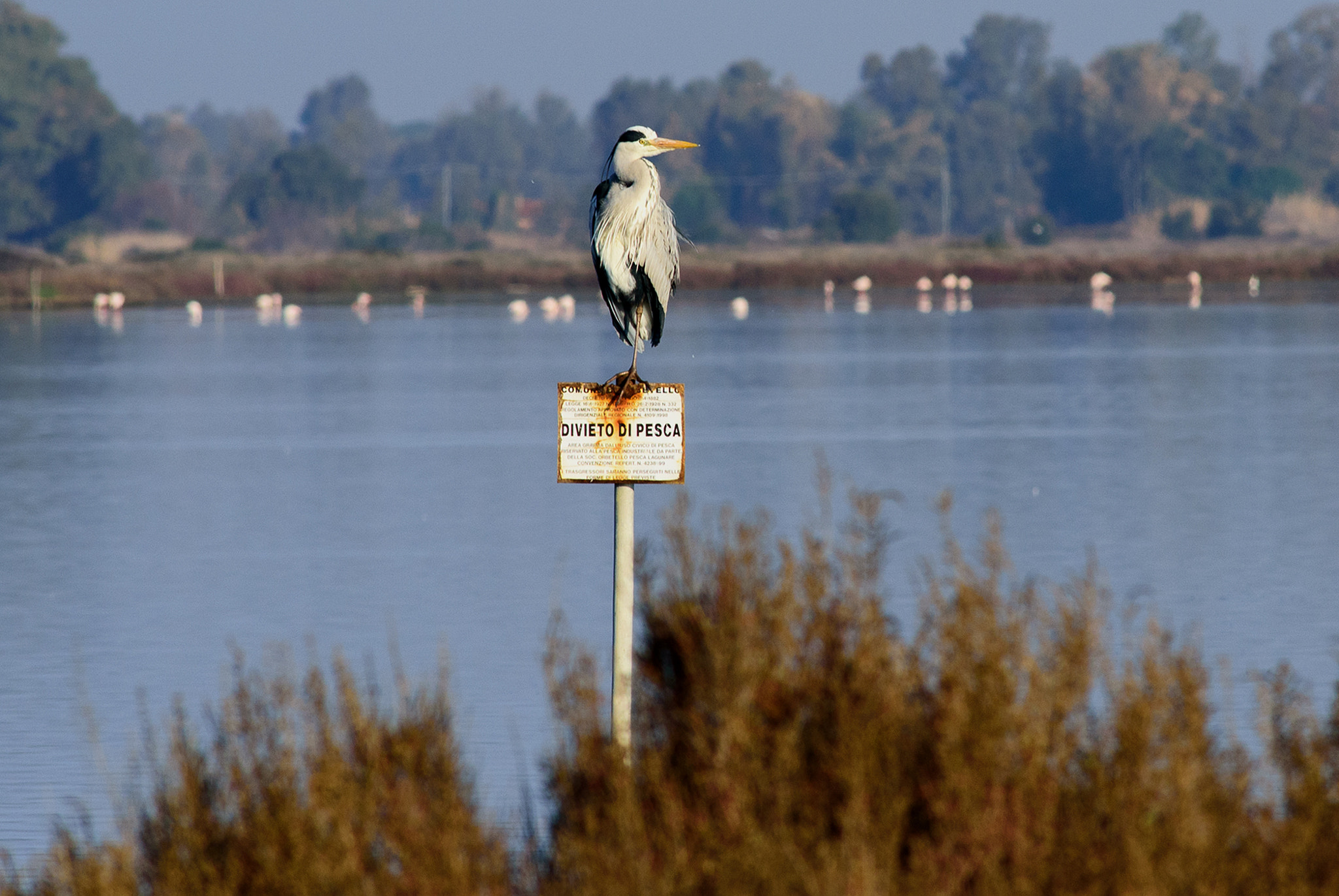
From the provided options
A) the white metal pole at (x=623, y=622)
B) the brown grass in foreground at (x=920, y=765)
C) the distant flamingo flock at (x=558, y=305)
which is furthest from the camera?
the distant flamingo flock at (x=558, y=305)

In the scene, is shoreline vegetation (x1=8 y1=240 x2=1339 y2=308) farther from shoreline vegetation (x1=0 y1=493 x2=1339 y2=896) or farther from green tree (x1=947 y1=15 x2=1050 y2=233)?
shoreline vegetation (x1=0 y1=493 x2=1339 y2=896)

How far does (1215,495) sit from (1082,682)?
1365cm

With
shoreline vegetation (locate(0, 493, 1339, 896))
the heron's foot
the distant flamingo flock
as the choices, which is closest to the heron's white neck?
the heron's foot

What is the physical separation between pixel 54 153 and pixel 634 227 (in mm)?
143709

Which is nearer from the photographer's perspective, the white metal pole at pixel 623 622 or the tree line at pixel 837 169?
the white metal pole at pixel 623 622

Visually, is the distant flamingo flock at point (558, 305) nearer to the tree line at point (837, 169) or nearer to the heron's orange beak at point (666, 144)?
the tree line at point (837, 169)

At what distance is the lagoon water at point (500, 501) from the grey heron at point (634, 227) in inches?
65.7

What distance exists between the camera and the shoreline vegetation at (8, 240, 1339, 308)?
293 ft

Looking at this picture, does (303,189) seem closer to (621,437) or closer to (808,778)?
(621,437)

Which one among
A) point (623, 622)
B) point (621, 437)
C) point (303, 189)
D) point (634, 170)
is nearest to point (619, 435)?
point (621, 437)

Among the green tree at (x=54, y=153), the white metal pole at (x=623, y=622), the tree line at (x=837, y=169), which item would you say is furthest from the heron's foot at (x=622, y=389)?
the green tree at (x=54, y=153)

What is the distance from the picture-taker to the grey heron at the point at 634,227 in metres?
6.87

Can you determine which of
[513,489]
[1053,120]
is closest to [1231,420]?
[513,489]

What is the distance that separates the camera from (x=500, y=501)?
1877 cm
